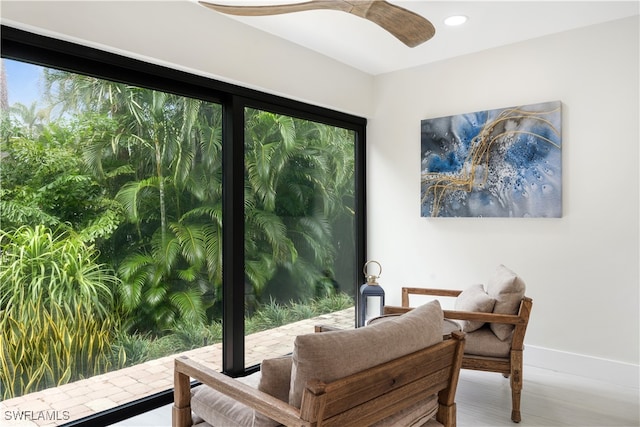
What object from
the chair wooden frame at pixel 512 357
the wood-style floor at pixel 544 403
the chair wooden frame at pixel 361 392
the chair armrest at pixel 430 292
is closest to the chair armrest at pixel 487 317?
the chair wooden frame at pixel 512 357

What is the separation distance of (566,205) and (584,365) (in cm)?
117

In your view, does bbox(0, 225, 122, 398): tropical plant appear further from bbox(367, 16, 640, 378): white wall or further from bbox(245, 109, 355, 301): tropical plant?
bbox(367, 16, 640, 378): white wall

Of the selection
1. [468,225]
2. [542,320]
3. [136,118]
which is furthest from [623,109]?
[136,118]

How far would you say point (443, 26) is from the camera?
311cm

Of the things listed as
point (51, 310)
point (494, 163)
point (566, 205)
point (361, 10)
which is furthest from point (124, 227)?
point (566, 205)

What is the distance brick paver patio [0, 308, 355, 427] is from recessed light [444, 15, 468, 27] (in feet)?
8.73

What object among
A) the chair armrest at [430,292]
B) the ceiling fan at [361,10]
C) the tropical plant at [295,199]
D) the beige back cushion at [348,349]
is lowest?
the chair armrest at [430,292]

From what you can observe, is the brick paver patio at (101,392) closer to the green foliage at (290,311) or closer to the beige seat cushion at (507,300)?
the green foliage at (290,311)

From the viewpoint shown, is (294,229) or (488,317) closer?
(488,317)

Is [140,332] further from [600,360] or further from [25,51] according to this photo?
[600,360]

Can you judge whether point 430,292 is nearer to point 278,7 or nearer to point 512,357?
point 512,357

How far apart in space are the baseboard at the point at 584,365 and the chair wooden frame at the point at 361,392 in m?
2.01

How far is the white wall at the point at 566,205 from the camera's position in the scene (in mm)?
3025

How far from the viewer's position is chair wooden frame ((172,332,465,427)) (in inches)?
50.4
